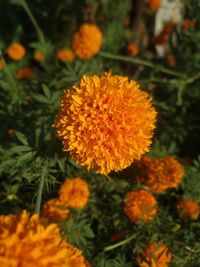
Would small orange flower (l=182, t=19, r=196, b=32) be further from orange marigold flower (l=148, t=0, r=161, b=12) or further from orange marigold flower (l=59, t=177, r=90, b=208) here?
orange marigold flower (l=59, t=177, r=90, b=208)

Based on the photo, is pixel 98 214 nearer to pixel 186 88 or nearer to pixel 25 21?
pixel 186 88

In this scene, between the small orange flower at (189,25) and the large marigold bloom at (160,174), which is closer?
the large marigold bloom at (160,174)

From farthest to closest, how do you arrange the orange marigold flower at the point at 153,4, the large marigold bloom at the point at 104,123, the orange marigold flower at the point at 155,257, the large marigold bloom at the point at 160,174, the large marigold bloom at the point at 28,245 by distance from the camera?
the orange marigold flower at the point at 153,4, the large marigold bloom at the point at 160,174, the orange marigold flower at the point at 155,257, the large marigold bloom at the point at 104,123, the large marigold bloom at the point at 28,245

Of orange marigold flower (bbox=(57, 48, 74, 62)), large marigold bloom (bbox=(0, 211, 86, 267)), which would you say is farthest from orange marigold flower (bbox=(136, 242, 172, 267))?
orange marigold flower (bbox=(57, 48, 74, 62))

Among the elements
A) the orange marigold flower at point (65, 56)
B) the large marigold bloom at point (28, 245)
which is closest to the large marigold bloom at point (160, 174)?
the large marigold bloom at point (28, 245)

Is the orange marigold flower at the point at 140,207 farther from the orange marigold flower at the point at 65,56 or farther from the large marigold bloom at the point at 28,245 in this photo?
the orange marigold flower at the point at 65,56

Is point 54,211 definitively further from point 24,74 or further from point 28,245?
point 24,74
